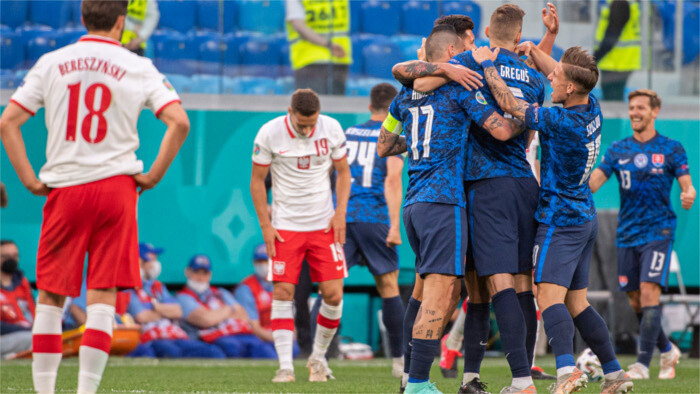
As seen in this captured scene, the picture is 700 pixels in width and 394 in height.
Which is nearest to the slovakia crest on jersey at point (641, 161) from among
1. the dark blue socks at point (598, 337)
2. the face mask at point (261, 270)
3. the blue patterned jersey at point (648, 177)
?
the blue patterned jersey at point (648, 177)

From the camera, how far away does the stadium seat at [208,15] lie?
43.8 ft

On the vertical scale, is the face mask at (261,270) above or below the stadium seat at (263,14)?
below

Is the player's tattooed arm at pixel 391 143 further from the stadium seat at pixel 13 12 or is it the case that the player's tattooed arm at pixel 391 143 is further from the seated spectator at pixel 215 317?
the stadium seat at pixel 13 12

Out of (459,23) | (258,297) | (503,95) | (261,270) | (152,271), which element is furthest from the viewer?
(261,270)

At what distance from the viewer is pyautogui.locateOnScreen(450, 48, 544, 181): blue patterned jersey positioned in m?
5.46

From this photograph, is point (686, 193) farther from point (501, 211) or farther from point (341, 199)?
point (501, 211)

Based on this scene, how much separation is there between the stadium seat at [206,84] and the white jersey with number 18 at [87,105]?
852cm

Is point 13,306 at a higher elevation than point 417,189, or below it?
below

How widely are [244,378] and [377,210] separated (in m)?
1.81

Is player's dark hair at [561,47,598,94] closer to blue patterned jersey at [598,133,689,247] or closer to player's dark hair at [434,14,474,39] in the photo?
player's dark hair at [434,14,474,39]

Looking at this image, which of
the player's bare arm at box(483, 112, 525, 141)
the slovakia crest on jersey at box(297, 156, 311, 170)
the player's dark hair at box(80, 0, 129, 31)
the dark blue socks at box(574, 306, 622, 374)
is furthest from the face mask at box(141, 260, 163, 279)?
the player's dark hair at box(80, 0, 129, 31)

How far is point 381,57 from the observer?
13625 mm

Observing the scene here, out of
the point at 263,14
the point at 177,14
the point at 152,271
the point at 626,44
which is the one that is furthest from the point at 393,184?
the point at 626,44

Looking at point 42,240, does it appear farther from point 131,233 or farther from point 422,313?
point 422,313
